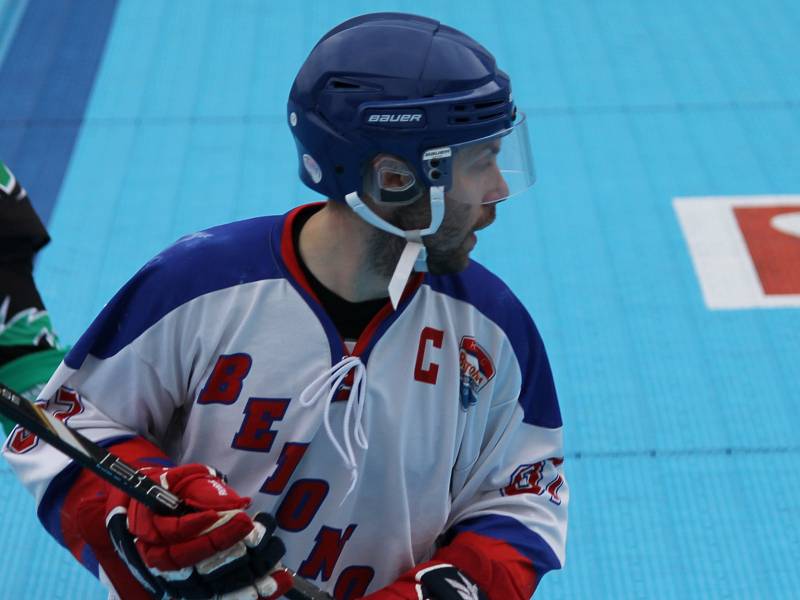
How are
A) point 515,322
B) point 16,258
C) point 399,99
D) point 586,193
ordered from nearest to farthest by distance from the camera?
point 399,99 < point 515,322 < point 16,258 < point 586,193

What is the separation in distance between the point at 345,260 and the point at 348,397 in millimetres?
235

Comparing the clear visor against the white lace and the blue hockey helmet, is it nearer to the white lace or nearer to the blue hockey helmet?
the blue hockey helmet

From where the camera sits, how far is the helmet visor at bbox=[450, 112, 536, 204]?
1.79 meters

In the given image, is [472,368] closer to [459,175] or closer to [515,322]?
[515,322]

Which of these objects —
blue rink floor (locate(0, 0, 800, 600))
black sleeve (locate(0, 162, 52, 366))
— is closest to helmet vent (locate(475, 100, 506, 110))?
black sleeve (locate(0, 162, 52, 366))

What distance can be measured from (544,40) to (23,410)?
4.35 metres

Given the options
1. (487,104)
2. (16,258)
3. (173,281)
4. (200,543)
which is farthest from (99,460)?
(16,258)

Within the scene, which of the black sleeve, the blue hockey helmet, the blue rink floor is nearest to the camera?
the blue hockey helmet

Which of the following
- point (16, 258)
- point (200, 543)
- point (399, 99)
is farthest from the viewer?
point (16, 258)

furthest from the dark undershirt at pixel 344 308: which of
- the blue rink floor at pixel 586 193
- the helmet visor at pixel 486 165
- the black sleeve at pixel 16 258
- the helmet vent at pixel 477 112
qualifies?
the blue rink floor at pixel 586 193

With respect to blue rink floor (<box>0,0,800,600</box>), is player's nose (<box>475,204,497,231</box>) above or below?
above

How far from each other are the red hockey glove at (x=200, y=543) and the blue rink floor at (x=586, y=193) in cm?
164

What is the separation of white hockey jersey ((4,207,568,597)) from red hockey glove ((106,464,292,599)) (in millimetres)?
175

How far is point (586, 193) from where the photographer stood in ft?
15.1
